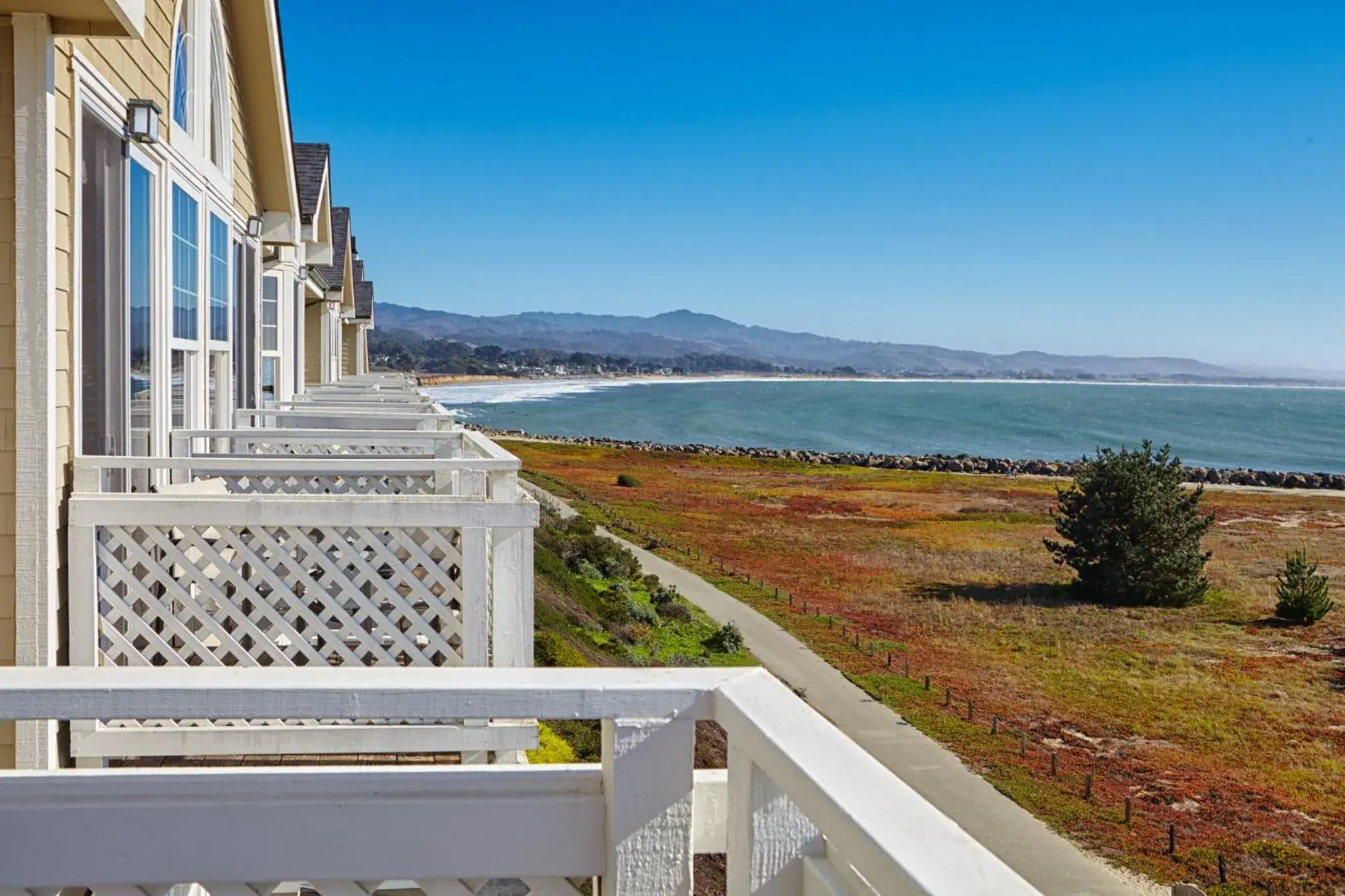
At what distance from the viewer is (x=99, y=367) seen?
6.24 m

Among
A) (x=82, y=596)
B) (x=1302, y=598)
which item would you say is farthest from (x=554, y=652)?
(x=1302, y=598)

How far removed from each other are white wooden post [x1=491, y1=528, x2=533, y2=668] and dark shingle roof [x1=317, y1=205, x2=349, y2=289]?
16.8 meters

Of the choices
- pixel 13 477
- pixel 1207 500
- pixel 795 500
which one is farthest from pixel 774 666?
pixel 1207 500

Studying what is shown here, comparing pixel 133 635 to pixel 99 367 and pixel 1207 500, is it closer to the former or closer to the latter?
pixel 99 367

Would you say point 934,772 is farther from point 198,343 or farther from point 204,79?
point 204,79

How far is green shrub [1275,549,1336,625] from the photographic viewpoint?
29.4 metres

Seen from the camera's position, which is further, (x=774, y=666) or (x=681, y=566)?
(x=681, y=566)

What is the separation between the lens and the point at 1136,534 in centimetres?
3353

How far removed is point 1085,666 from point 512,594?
21.9 m

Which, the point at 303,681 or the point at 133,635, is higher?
the point at 303,681

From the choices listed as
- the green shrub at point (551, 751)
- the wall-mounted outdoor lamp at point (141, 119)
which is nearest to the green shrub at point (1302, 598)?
the green shrub at point (551, 751)

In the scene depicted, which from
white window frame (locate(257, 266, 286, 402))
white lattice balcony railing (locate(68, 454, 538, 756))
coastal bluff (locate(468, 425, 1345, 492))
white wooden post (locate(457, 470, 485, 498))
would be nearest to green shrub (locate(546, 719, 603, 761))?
white wooden post (locate(457, 470, 485, 498))

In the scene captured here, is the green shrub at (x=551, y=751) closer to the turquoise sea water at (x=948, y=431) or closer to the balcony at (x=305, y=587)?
the balcony at (x=305, y=587)

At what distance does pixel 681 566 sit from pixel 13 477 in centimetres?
3005
